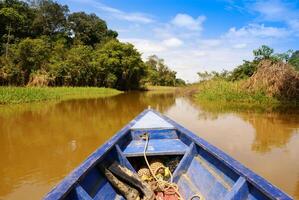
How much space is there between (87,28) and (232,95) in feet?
93.3

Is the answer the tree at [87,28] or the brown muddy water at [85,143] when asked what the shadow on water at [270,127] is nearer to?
the brown muddy water at [85,143]

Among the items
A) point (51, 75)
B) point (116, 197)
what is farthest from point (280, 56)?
point (116, 197)

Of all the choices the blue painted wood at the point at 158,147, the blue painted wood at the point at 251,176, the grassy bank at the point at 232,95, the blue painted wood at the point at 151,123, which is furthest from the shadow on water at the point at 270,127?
the grassy bank at the point at 232,95

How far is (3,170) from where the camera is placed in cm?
511

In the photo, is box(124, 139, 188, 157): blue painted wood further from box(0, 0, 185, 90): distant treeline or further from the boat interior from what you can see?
box(0, 0, 185, 90): distant treeline

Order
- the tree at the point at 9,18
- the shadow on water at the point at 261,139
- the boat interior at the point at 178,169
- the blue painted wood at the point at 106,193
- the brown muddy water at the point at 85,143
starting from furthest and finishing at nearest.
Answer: the tree at the point at 9,18
the shadow on water at the point at 261,139
the brown muddy water at the point at 85,143
the blue painted wood at the point at 106,193
the boat interior at the point at 178,169

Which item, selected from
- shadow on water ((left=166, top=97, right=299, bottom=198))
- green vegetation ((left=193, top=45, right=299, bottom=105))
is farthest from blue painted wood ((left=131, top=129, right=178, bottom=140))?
green vegetation ((left=193, top=45, right=299, bottom=105))

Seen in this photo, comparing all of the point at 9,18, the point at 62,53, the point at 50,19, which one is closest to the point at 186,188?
the point at 62,53

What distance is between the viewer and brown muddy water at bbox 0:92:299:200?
4684 millimetres

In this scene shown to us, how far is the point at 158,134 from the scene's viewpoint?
4512 millimetres

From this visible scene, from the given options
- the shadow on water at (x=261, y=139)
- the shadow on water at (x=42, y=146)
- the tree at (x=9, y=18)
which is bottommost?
the shadow on water at (x=42, y=146)

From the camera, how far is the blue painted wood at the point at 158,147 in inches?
145

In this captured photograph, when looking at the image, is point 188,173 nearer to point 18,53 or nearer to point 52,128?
point 52,128

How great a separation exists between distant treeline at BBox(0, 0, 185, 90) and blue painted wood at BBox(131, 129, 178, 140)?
21549 millimetres
